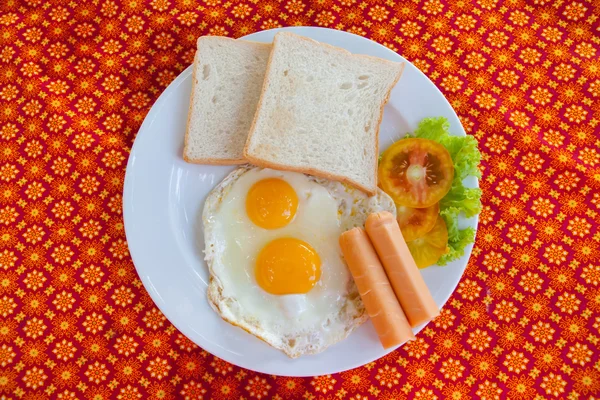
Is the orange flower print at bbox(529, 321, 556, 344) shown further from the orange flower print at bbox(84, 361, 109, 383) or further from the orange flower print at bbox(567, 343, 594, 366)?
the orange flower print at bbox(84, 361, 109, 383)

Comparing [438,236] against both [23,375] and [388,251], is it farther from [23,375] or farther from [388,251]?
[23,375]

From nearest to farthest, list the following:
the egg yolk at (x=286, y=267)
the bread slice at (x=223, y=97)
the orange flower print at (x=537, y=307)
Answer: the egg yolk at (x=286, y=267) → the bread slice at (x=223, y=97) → the orange flower print at (x=537, y=307)

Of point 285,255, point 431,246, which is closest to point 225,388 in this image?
point 285,255

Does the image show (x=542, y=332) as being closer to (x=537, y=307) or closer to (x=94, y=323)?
(x=537, y=307)

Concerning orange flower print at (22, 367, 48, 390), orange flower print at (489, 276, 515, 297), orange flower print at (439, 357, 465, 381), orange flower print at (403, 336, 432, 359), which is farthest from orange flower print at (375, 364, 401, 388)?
orange flower print at (22, 367, 48, 390)

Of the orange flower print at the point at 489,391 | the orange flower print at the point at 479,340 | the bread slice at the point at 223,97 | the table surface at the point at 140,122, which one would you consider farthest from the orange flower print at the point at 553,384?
the bread slice at the point at 223,97

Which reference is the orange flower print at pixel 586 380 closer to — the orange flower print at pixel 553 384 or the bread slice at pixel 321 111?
the orange flower print at pixel 553 384
